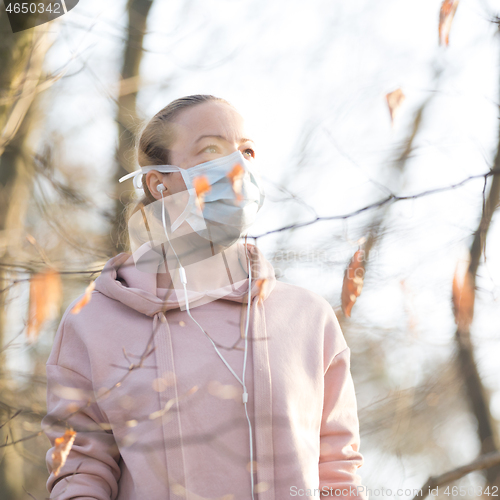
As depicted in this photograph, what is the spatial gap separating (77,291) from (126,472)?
1.17 metres

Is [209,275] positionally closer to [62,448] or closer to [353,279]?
[62,448]

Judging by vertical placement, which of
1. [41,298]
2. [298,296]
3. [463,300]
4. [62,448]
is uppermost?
[41,298]

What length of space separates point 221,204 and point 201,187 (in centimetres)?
8

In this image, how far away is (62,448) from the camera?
1146mm

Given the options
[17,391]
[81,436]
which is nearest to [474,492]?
[81,436]

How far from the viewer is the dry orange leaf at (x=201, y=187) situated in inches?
53.0

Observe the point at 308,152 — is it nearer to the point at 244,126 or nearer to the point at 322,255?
the point at 322,255

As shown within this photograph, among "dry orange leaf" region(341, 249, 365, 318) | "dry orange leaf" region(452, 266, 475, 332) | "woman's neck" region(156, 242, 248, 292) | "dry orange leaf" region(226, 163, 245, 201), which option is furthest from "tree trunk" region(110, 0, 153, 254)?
"dry orange leaf" region(452, 266, 475, 332)

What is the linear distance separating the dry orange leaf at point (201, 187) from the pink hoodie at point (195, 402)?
0.29 m

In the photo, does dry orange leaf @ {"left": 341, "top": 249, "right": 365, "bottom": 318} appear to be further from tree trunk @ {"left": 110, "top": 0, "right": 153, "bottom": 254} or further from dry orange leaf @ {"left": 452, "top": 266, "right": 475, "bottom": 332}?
tree trunk @ {"left": 110, "top": 0, "right": 153, "bottom": 254}

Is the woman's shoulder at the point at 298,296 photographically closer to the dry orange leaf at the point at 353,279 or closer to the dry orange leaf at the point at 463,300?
the dry orange leaf at the point at 353,279

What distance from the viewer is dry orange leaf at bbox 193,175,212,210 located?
1.35 meters

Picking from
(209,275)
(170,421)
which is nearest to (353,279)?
(209,275)

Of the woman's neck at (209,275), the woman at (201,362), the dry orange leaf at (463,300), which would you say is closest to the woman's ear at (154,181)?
the woman at (201,362)
